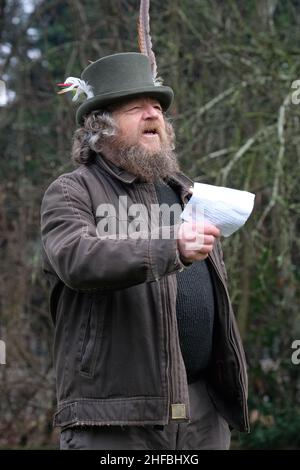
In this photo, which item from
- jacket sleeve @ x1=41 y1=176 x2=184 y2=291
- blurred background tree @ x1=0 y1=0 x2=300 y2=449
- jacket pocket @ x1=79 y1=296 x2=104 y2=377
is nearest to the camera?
jacket sleeve @ x1=41 y1=176 x2=184 y2=291

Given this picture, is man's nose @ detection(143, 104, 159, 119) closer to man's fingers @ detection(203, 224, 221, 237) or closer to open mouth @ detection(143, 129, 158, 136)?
open mouth @ detection(143, 129, 158, 136)

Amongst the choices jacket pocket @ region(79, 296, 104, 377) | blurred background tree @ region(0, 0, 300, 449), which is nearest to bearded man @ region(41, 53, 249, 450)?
jacket pocket @ region(79, 296, 104, 377)

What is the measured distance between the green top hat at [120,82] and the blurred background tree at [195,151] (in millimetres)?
2938

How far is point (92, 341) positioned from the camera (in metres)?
2.73

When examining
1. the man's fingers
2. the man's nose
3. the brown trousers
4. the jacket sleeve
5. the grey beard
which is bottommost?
the brown trousers

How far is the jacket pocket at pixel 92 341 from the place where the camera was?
2.72 m

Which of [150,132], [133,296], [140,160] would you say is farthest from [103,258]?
[150,132]

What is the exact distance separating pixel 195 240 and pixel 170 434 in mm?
711

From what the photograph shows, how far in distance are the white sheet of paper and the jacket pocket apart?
1.35 ft

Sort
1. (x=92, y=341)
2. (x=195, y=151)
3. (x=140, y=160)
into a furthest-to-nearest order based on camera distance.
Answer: (x=195, y=151)
(x=140, y=160)
(x=92, y=341)

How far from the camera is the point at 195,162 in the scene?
6391mm

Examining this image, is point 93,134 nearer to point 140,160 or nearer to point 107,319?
point 140,160

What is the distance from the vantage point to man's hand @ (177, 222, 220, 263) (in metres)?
2.54

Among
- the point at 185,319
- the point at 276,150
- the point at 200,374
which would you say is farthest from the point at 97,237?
the point at 276,150
